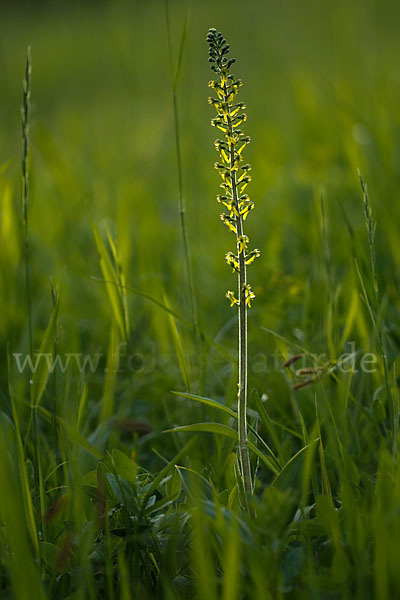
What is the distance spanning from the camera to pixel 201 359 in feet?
5.66

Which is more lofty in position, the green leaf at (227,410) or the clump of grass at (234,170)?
the clump of grass at (234,170)

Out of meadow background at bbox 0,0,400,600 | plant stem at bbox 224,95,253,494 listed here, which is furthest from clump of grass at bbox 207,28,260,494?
meadow background at bbox 0,0,400,600

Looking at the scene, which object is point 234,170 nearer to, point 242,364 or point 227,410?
point 242,364

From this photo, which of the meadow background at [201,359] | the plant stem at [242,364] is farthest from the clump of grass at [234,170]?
the meadow background at [201,359]

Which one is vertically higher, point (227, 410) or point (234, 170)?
point (234, 170)

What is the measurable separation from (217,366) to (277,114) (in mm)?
4007

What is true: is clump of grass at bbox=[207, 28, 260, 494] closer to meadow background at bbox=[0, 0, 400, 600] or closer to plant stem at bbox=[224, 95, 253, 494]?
plant stem at bbox=[224, 95, 253, 494]

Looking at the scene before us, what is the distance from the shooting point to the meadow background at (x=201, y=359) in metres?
1.11

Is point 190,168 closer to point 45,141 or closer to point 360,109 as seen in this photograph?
point 360,109

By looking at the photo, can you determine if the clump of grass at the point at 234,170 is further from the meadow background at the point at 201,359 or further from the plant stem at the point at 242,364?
the meadow background at the point at 201,359

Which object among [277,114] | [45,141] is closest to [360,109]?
[277,114]

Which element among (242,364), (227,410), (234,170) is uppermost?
(234,170)

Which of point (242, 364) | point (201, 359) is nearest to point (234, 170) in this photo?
point (242, 364)

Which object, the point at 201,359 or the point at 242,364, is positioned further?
the point at 201,359
